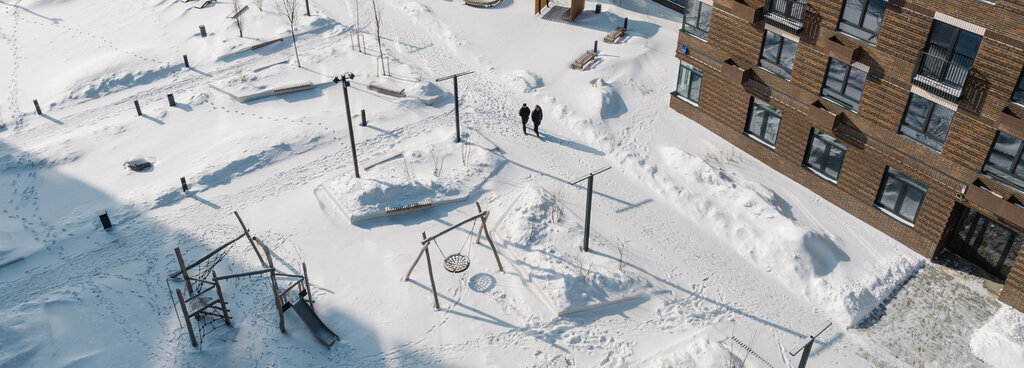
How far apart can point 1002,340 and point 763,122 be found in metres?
10.3

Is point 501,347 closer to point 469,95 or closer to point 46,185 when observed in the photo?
point 469,95

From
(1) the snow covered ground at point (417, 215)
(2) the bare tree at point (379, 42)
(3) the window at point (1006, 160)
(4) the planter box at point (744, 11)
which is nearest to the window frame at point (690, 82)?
(1) the snow covered ground at point (417, 215)

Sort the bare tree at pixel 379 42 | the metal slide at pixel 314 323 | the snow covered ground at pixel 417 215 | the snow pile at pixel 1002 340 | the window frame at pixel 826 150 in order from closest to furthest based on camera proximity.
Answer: the snow pile at pixel 1002 340, the metal slide at pixel 314 323, the snow covered ground at pixel 417 215, the window frame at pixel 826 150, the bare tree at pixel 379 42

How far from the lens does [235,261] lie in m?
22.7

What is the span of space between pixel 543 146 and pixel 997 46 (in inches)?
580

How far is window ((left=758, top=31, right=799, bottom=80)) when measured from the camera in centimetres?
2425

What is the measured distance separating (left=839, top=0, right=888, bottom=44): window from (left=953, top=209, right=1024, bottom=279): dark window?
6.25 m

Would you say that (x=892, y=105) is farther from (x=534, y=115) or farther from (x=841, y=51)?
(x=534, y=115)

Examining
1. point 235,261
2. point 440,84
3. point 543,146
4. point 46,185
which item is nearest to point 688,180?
point 543,146

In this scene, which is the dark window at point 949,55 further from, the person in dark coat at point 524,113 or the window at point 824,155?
the person in dark coat at point 524,113

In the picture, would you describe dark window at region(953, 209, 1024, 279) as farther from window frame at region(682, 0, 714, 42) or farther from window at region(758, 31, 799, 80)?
window frame at region(682, 0, 714, 42)

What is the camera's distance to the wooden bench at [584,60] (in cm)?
3195

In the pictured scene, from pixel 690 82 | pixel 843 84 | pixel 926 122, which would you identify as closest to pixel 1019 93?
pixel 926 122

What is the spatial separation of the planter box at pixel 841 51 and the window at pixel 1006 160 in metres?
4.42
